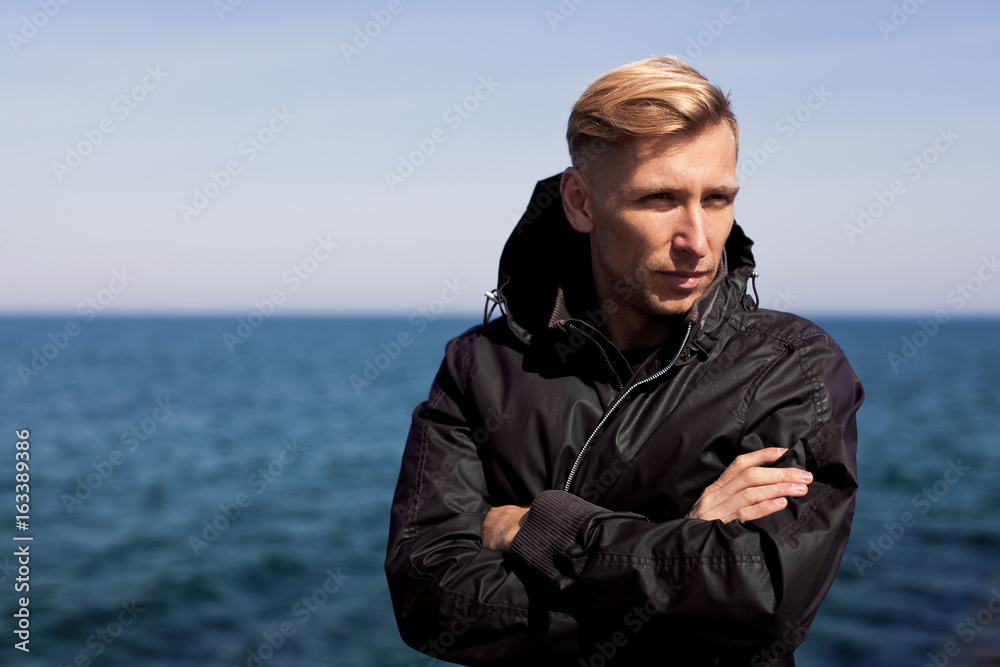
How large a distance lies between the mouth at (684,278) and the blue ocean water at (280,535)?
11259 millimetres

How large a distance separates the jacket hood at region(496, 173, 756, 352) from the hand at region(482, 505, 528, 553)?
0.62 m

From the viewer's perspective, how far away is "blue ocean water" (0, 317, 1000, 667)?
13.5 m

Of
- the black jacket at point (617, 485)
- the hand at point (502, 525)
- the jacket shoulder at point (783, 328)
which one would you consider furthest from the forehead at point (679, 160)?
the hand at point (502, 525)

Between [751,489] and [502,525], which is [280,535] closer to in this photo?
[502,525]

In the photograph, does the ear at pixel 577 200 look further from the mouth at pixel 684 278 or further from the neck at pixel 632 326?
the mouth at pixel 684 278

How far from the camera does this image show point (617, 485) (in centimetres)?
276

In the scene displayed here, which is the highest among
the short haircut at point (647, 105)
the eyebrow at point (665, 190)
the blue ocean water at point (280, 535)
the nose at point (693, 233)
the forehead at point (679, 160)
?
the short haircut at point (647, 105)

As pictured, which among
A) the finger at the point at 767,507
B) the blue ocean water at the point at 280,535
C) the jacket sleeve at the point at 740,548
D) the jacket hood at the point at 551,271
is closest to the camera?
the jacket sleeve at the point at 740,548

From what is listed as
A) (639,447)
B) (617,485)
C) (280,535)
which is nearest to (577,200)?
(639,447)

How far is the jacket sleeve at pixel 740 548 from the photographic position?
7.78 ft

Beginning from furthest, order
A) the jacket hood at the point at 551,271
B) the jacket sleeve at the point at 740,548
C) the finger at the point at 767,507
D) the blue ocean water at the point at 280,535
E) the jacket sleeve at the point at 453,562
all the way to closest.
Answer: the blue ocean water at the point at 280,535 → the jacket hood at the point at 551,271 → the jacket sleeve at the point at 453,562 → the finger at the point at 767,507 → the jacket sleeve at the point at 740,548

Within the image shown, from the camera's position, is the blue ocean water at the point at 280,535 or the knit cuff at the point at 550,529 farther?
the blue ocean water at the point at 280,535

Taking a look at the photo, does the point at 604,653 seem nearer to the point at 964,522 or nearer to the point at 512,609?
the point at 512,609

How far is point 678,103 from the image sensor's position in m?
2.70
